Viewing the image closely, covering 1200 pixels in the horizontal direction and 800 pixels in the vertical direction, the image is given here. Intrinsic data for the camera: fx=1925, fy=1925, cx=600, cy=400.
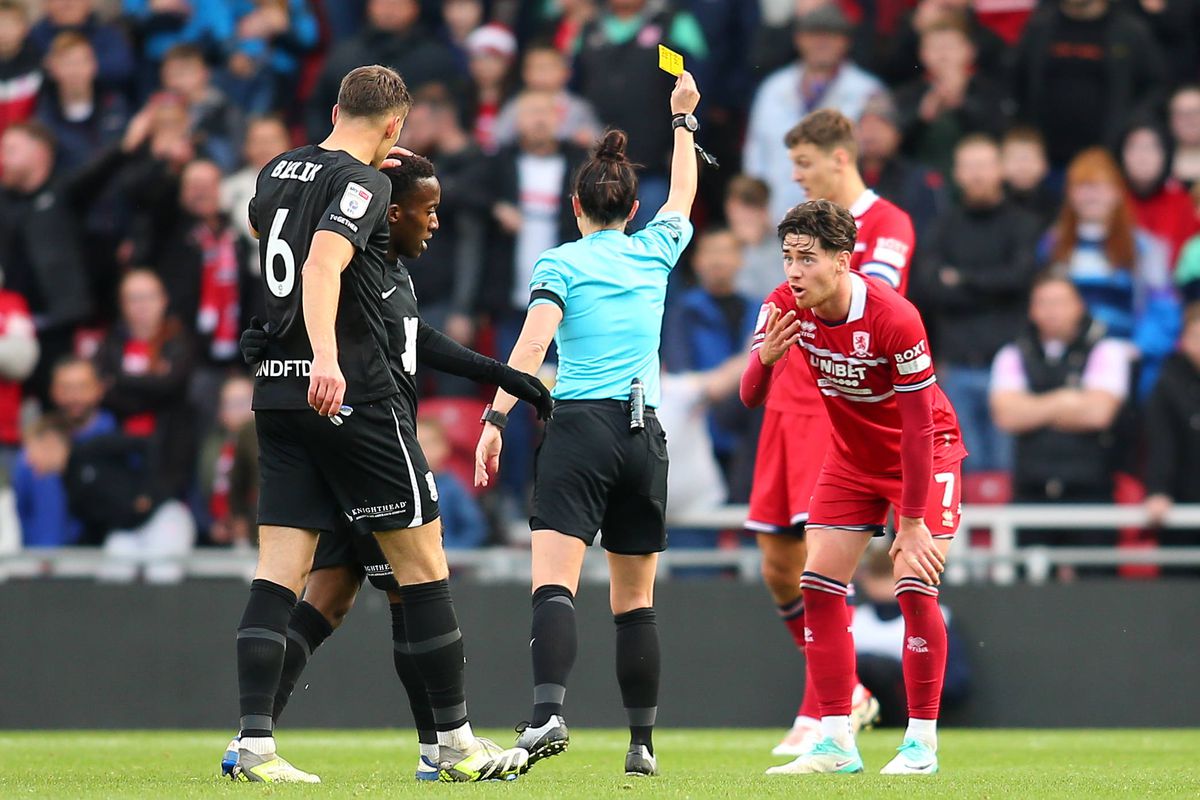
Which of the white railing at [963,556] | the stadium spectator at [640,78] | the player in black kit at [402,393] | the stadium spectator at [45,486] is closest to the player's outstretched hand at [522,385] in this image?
the player in black kit at [402,393]

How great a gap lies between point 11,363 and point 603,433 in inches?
292

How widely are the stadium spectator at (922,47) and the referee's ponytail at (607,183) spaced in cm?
699

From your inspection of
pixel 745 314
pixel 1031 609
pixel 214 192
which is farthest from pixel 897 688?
pixel 214 192

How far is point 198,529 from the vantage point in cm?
1298

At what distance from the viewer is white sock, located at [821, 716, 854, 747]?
7086 millimetres

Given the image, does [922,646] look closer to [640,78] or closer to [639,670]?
[639,670]

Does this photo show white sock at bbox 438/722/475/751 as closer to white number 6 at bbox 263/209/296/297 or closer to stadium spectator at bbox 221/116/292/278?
white number 6 at bbox 263/209/296/297

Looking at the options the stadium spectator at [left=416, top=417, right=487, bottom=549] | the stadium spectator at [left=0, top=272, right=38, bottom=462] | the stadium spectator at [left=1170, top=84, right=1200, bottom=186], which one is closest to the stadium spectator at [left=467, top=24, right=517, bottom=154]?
the stadium spectator at [left=416, top=417, right=487, bottom=549]

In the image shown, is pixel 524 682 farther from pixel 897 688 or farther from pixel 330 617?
pixel 330 617

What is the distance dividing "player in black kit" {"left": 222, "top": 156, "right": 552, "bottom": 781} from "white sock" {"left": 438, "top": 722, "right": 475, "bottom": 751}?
0.16m

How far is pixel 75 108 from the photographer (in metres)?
14.5

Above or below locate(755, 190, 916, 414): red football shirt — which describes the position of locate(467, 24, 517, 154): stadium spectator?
above

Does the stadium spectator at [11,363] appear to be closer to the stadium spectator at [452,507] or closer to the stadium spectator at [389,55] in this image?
the stadium spectator at [389,55]

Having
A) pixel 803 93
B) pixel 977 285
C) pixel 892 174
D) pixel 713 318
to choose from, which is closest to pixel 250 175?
pixel 713 318
